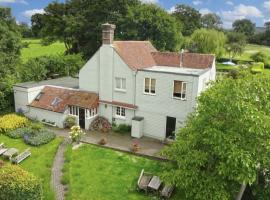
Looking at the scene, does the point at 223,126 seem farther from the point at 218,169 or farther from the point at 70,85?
the point at 70,85

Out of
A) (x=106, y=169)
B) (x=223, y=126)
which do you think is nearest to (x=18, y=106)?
(x=106, y=169)

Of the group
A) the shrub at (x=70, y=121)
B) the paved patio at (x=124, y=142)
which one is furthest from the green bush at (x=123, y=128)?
the shrub at (x=70, y=121)

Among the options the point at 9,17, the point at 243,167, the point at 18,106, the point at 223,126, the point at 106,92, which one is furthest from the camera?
the point at 9,17

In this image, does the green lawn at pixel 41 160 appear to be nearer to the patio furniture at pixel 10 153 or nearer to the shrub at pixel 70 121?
the patio furniture at pixel 10 153

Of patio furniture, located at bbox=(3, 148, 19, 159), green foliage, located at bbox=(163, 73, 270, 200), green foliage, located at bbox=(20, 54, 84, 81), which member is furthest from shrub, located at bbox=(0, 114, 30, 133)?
green foliage, located at bbox=(163, 73, 270, 200)

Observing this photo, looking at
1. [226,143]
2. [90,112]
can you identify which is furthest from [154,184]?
[90,112]

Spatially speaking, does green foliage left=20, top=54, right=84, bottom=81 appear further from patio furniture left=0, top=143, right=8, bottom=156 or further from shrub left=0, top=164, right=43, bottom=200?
shrub left=0, top=164, right=43, bottom=200
